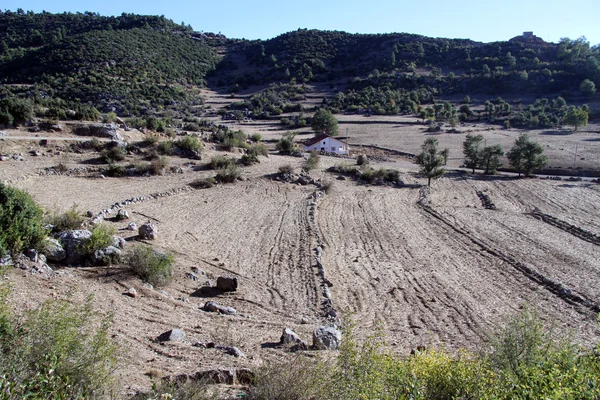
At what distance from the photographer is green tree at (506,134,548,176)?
38.1 meters

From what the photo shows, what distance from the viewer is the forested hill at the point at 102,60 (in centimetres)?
5819

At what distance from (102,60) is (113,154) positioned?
A: 5448cm

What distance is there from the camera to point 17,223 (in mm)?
9164

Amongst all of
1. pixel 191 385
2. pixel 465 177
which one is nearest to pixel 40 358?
pixel 191 385

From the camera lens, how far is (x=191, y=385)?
4.95 meters

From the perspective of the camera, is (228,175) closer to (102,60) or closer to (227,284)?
(227,284)

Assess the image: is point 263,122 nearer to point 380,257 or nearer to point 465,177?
point 465,177

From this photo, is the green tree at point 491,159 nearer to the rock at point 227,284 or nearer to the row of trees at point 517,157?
the row of trees at point 517,157

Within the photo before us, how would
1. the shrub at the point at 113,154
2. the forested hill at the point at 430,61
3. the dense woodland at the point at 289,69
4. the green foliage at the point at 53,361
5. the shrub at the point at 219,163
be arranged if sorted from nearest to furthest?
1. the green foliage at the point at 53,361
2. the shrub at the point at 113,154
3. the shrub at the point at 219,163
4. the dense woodland at the point at 289,69
5. the forested hill at the point at 430,61

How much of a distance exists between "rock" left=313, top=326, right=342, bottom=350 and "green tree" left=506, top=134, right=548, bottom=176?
3673 cm

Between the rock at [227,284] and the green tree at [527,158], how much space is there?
3565cm

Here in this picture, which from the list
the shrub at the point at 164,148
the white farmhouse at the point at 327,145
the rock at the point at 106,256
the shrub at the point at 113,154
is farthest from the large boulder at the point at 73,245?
the white farmhouse at the point at 327,145

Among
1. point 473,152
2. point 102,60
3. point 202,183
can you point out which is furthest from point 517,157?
point 102,60

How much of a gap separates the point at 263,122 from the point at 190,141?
41738 millimetres
